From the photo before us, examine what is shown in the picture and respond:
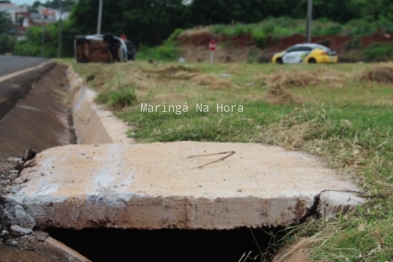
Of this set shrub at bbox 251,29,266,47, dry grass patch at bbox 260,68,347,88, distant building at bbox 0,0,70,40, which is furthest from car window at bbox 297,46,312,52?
distant building at bbox 0,0,70,40

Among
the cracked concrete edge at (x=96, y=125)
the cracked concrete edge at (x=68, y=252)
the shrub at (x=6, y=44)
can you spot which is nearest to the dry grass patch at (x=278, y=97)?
the cracked concrete edge at (x=96, y=125)

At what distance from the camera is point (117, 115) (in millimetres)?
7223

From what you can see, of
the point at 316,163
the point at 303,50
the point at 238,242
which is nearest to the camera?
the point at 238,242

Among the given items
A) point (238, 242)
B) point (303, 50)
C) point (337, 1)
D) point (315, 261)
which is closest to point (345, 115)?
point (238, 242)

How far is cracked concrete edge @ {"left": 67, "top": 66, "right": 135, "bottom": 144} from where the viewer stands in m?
6.04

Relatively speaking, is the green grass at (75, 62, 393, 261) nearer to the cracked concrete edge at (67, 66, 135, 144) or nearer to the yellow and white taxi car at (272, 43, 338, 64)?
the cracked concrete edge at (67, 66, 135, 144)

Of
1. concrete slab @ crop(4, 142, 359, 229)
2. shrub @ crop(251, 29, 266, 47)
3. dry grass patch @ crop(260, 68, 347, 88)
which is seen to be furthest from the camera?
shrub @ crop(251, 29, 266, 47)

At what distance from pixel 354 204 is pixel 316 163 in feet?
3.38

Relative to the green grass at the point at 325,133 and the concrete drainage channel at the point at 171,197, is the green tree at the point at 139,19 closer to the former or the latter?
the green grass at the point at 325,133

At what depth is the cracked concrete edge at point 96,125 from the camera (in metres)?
6.04

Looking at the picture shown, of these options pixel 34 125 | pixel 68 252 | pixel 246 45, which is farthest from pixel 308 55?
pixel 68 252

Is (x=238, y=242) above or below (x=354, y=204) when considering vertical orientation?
below

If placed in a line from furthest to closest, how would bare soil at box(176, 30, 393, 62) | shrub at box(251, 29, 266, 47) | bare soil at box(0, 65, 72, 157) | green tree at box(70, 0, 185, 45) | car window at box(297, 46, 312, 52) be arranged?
1. green tree at box(70, 0, 185, 45)
2. shrub at box(251, 29, 266, 47)
3. bare soil at box(176, 30, 393, 62)
4. car window at box(297, 46, 312, 52)
5. bare soil at box(0, 65, 72, 157)

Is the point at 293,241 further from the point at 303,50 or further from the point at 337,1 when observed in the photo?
the point at 337,1
